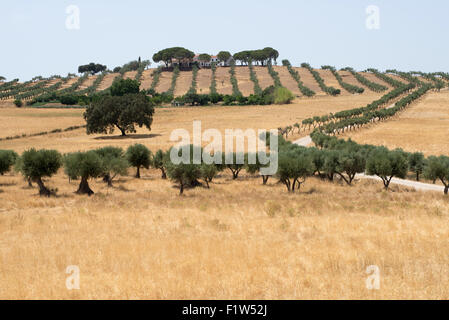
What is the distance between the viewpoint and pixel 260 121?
135875mm

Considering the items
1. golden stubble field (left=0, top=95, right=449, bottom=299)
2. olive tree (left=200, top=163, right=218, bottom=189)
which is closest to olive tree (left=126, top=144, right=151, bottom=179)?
olive tree (left=200, top=163, right=218, bottom=189)

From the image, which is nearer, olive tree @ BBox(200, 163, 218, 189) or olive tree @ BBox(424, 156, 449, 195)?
olive tree @ BBox(424, 156, 449, 195)

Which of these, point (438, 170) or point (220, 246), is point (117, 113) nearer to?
point (438, 170)

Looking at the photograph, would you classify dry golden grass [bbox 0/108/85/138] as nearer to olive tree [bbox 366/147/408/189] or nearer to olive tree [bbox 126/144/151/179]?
olive tree [bbox 126/144/151/179]

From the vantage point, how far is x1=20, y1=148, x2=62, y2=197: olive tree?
146ft

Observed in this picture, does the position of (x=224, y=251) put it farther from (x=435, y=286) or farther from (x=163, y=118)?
(x=163, y=118)

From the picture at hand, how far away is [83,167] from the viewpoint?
151ft

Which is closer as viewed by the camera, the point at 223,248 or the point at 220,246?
the point at 223,248

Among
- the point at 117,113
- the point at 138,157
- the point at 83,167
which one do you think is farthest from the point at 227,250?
the point at 117,113

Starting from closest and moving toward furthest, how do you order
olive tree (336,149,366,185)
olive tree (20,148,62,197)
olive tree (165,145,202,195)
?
olive tree (20,148,62,197), olive tree (165,145,202,195), olive tree (336,149,366,185)

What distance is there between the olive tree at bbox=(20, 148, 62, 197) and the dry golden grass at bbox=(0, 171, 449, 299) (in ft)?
31.5

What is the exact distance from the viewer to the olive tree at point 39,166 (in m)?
44.4

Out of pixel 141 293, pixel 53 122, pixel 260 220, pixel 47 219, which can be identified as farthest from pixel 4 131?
pixel 141 293

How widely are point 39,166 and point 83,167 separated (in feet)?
14.5
